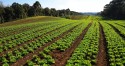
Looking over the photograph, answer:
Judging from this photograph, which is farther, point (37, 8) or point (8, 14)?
point (37, 8)

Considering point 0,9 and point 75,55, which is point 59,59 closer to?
point 75,55

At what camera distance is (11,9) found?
120438 mm

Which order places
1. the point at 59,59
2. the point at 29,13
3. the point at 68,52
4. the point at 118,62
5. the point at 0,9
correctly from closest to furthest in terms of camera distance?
the point at 118,62, the point at 59,59, the point at 68,52, the point at 0,9, the point at 29,13

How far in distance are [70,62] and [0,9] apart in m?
104

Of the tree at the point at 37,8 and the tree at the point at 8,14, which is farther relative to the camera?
the tree at the point at 37,8

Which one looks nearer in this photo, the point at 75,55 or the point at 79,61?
the point at 79,61

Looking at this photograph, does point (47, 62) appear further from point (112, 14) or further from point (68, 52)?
point (112, 14)

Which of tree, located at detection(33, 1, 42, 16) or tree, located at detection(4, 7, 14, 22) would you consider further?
tree, located at detection(33, 1, 42, 16)

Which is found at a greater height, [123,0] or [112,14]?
[123,0]

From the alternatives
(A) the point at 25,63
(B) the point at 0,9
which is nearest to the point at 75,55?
(A) the point at 25,63

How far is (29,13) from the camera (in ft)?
474

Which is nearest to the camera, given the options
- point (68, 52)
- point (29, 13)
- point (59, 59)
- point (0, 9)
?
point (59, 59)

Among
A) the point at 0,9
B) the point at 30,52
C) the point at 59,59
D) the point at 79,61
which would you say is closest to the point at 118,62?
the point at 79,61

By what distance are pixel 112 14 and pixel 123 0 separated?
11.7 meters
